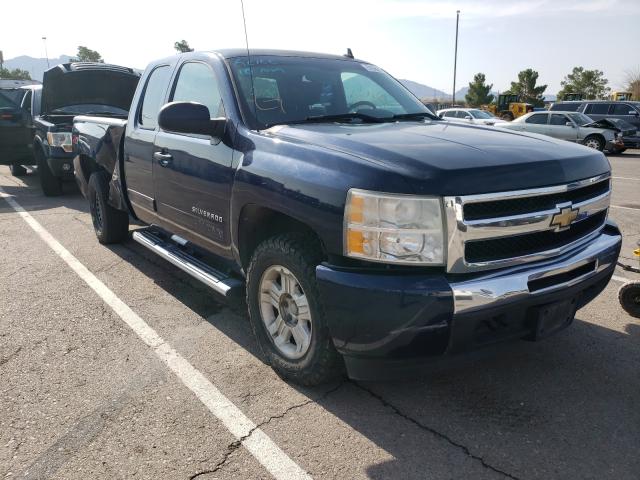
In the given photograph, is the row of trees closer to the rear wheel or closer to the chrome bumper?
the rear wheel

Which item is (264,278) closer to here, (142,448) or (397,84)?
(142,448)

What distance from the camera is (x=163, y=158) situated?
4.09 meters

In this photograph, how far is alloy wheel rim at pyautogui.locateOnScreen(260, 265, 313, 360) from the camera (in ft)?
9.70

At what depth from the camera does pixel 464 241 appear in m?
2.39

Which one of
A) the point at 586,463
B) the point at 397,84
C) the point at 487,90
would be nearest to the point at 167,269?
the point at 397,84

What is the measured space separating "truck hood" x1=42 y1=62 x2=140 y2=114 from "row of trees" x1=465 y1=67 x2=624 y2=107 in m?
47.1

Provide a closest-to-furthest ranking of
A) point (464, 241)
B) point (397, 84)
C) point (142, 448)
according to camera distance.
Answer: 1. point (464, 241)
2. point (142, 448)
3. point (397, 84)

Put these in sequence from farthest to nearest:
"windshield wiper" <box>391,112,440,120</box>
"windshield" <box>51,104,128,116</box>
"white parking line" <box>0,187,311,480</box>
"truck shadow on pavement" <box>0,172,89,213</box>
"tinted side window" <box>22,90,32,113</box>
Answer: "tinted side window" <box>22,90,32,113</box> → "windshield" <box>51,104,128,116</box> → "truck shadow on pavement" <box>0,172,89,213</box> → "windshield wiper" <box>391,112,440,120</box> → "white parking line" <box>0,187,311,480</box>

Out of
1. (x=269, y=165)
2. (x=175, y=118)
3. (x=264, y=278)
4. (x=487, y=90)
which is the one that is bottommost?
(x=487, y=90)

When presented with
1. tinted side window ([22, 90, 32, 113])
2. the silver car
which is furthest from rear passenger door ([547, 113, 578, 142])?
tinted side window ([22, 90, 32, 113])

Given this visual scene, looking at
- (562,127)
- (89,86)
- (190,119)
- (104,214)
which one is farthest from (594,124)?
(190,119)

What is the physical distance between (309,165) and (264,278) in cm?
79

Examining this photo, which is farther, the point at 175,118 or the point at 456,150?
the point at 175,118

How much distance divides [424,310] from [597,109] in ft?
70.8
